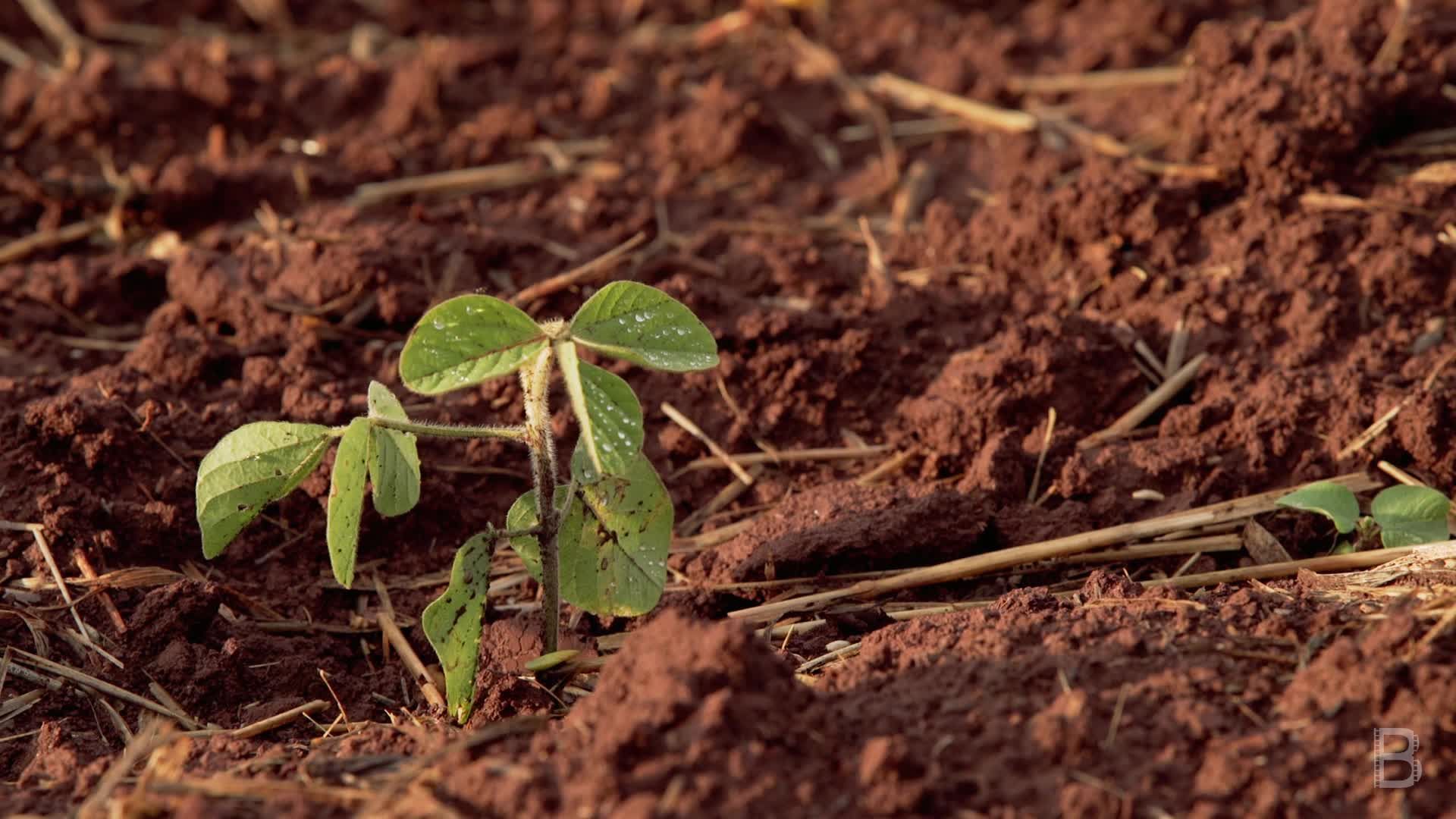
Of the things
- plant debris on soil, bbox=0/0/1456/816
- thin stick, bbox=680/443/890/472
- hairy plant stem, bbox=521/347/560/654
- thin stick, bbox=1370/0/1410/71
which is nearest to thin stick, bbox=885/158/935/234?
plant debris on soil, bbox=0/0/1456/816

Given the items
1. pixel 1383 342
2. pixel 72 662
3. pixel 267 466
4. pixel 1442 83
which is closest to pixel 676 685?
pixel 267 466

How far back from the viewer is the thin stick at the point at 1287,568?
2348mm

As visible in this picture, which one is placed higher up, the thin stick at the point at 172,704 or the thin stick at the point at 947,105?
the thin stick at the point at 947,105

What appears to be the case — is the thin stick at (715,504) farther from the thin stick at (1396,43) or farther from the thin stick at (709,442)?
the thin stick at (1396,43)

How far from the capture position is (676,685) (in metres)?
1.78

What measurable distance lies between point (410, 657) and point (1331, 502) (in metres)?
1.57

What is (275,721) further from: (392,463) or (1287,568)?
(1287,568)

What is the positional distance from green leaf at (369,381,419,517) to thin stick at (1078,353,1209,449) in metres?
1.33

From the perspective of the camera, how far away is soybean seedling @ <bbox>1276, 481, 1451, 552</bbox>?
2.41 m

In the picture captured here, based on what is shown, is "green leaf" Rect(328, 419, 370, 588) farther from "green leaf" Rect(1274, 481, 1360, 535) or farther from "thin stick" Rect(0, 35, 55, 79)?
"thin stick" Rect(0, 35, 55, 79)

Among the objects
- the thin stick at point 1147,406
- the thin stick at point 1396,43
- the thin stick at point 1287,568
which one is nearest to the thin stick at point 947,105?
the thin stick at point 1396,43

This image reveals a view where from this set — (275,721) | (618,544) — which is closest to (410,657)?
(275,721)

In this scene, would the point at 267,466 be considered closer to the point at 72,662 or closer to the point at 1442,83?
the point at 72,662

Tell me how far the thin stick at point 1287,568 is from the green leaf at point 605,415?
3.10 feet
